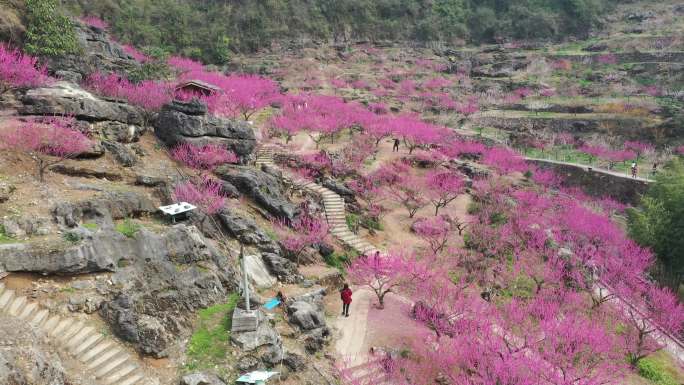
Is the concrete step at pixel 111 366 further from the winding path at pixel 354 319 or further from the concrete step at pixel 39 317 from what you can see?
A: the winding path at pixel 354 319

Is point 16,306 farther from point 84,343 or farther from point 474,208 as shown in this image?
point 474,208

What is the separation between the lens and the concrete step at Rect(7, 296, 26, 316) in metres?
14.0

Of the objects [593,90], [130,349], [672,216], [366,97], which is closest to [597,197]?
[672,216]

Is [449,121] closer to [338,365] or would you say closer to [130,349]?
[338,365]

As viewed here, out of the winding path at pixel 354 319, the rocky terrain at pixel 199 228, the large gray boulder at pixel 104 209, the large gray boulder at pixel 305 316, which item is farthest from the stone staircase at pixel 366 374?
the large gray boulder at pixel 104 209

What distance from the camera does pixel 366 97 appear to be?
71.5 metres

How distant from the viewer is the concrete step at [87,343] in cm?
1398

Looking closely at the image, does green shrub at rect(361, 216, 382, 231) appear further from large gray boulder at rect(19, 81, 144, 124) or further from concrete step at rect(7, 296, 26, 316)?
concrete step at rect(7, 296, 26, 316)

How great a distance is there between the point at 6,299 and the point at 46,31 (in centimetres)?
2532

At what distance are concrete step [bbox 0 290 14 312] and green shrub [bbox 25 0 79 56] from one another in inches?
912

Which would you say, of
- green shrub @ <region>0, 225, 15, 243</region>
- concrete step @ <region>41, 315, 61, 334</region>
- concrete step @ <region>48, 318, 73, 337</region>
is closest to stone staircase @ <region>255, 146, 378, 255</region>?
concrete step @ <region>48, 318, 73, 337</region>

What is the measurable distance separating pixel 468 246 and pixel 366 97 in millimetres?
42877

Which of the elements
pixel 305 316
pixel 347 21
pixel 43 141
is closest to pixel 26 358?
pixel 305 316

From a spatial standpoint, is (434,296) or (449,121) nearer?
(434,296)
